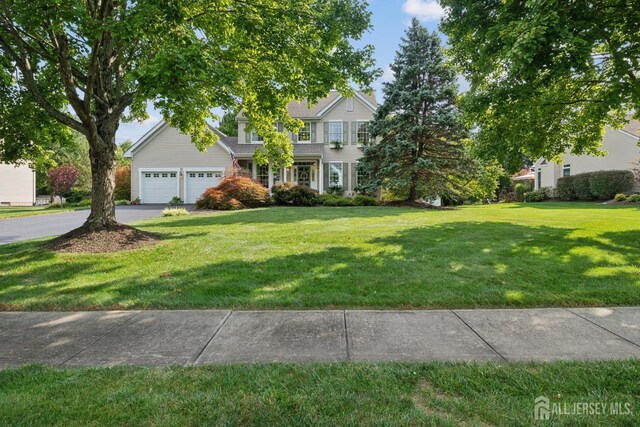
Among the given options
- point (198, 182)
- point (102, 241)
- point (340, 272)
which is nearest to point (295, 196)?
point (198, 182)

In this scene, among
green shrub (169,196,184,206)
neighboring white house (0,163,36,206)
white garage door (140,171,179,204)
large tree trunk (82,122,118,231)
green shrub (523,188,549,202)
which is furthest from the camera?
neighboring white house (0,163,36,206)

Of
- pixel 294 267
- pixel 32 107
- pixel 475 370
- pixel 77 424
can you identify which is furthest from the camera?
pixel 32 107

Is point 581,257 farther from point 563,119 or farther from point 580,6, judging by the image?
point 563,119

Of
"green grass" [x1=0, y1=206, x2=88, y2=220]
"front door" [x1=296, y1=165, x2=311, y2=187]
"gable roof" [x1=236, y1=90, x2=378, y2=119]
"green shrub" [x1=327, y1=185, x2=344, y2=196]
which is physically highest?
"gable roof" [x1=236, y1=90, x2=378, y2=119]

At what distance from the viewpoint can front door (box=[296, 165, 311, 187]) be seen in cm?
2525

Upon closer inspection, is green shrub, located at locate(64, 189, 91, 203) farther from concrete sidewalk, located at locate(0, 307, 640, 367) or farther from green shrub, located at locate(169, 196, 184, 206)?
concrete sidewalk, located at locate(0, 307, 640, 367)

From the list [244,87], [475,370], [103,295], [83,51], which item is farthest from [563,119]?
[83,51]

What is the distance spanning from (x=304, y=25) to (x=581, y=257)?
25.6 ft

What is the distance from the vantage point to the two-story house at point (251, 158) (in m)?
24.9

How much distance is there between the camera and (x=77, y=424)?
2262mm

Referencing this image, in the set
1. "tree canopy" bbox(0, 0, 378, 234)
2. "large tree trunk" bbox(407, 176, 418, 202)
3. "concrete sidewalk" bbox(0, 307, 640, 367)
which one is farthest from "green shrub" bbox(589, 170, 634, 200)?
"concrete sidewalk" bbox(0, 307, 640, 367)

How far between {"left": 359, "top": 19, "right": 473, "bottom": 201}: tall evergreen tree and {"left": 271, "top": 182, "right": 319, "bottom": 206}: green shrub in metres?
3.05

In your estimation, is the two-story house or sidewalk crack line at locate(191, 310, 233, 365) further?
the two-story house

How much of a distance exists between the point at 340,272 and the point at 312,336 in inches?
95.2
